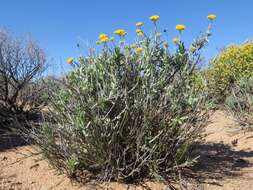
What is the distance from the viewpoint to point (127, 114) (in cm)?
342

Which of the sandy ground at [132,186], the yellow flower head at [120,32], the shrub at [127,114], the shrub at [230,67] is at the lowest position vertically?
the sandy ground at [132,186]

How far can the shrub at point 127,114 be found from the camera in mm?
3387

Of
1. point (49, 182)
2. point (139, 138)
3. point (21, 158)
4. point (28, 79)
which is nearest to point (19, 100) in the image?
point (28, 79)

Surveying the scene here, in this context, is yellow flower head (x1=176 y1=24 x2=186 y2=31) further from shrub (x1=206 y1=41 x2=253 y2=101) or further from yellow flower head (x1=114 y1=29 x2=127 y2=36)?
shrub (x1=206 y1=41 x2=253 y2=101)

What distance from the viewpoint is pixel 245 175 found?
401 centimetres

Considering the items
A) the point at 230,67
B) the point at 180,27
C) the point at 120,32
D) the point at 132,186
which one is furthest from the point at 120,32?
the point at 230,67

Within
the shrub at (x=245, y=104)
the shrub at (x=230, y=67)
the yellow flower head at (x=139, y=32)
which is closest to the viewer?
the yellow flower head at (x=139, y=32)

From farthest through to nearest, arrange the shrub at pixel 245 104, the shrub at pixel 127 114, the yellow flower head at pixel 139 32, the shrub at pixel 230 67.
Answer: the shrub at pixel 230 67 < the shrub at pixel 245 104 < the yellow flower head at pixel 139 32 < the shrub at pixel 127 114

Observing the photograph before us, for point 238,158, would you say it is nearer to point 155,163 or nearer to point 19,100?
point 155,163

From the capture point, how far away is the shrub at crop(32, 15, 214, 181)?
3387 mm

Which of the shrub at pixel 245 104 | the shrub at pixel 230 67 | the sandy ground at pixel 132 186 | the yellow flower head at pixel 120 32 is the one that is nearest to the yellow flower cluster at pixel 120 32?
the yellow flower head at pixel 120 32

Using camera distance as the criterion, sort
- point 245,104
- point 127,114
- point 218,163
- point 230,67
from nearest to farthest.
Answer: point 127,114
point 218,163
point 245,104
point 230,67

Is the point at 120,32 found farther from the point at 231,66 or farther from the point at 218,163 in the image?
the point at 231,66

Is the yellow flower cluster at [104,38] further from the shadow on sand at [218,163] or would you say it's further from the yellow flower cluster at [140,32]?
the shadow on sand at [218,163]
